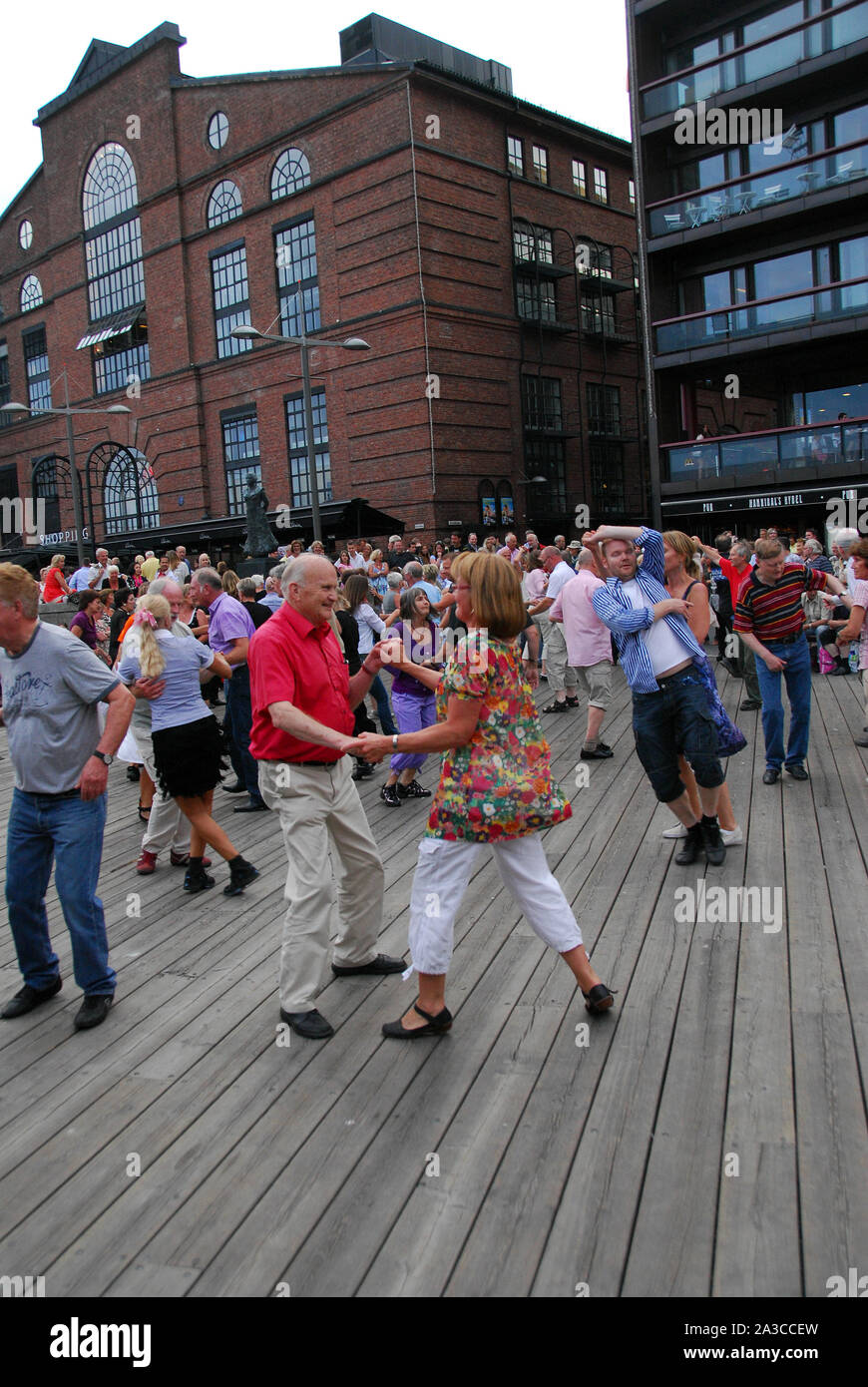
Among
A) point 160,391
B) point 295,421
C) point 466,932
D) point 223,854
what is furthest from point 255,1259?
point 160,391

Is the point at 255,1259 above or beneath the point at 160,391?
beneath

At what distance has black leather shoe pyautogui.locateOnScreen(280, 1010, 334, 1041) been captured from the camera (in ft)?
12.8

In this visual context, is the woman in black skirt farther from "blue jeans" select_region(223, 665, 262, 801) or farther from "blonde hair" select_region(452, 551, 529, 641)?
"blonde hair" select_region(452, 551, 529, 641)

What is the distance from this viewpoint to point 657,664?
5.45 metres

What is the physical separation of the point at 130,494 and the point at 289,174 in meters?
12.4

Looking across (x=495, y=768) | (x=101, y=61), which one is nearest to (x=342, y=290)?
(x=101, y=61)

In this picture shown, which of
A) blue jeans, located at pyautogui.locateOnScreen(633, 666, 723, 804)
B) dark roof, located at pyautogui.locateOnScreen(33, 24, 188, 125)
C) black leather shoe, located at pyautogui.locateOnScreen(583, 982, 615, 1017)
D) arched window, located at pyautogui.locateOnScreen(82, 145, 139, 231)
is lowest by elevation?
black leather shoe, located at pyautogui.locateOnScreen(583, 982, 615, 1017)

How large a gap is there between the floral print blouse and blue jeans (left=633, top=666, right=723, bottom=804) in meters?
1.97

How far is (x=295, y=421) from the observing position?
28.2 m

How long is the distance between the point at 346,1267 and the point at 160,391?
3330 cm

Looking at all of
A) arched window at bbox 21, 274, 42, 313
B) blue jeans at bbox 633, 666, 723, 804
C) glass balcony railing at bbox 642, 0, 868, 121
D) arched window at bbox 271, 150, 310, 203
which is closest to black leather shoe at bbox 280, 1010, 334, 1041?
blue jeans at bbox 633, 666, 723, 804

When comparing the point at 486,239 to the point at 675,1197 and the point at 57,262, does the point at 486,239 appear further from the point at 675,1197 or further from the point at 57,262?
the point at 675,1197

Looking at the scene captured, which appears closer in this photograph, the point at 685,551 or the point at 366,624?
the point at 685,551

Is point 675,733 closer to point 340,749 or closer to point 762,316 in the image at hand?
point 340,749
